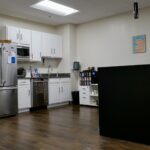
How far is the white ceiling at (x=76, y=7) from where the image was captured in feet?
16.9

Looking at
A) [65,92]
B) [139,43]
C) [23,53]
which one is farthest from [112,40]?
[23,53]

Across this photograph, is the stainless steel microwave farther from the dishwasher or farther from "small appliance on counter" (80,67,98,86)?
"small appliance on counter" (80,67,98,86)

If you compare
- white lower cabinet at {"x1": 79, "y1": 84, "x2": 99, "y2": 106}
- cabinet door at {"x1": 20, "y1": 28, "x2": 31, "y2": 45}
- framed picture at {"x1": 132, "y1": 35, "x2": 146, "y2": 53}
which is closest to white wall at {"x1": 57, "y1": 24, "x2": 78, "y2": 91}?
white lower cabinet at {"x1": 79, "y1": 84, "x2": 99, "y2": 106}

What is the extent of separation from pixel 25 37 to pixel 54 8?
124cm

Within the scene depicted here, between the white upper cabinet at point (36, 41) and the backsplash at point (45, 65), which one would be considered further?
the backsplash at point (45, 65)

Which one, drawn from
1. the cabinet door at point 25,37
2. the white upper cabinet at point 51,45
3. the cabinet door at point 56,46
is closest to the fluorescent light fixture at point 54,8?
the cabinet door at point 25,37

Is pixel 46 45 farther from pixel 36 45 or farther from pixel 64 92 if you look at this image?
pixel 64 92

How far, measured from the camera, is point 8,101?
203 inches

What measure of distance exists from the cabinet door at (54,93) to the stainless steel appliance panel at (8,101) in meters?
1.41

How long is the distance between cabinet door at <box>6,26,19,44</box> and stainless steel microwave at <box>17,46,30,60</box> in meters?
0.23

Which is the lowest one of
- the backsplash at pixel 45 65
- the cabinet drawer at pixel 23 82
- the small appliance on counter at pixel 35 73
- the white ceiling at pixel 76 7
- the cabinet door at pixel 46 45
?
the cabinet drawer at pixel 23 82

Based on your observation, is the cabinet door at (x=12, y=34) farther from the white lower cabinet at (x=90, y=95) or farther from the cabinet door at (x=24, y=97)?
the white lower cabinet at (x=90, y=95)

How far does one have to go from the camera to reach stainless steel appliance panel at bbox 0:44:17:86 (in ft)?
16.6

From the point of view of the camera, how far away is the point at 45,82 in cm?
639
